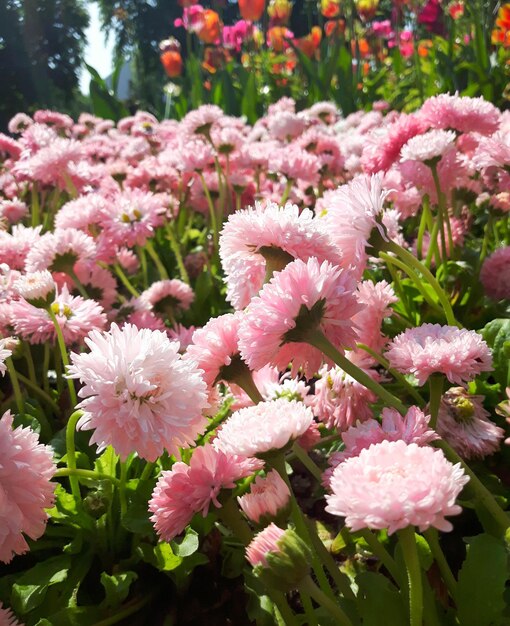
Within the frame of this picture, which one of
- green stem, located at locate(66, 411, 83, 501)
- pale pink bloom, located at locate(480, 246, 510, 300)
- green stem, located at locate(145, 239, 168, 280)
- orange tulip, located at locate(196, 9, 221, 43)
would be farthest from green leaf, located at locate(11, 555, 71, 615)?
orange tulip, located at locate(196, 9, 221, 43)

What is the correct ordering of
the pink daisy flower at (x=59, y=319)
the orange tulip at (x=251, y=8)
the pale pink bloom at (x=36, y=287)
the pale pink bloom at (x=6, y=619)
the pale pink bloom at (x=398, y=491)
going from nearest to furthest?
the pale pink bloom at (x=398, y=491) → the pale pink bloom at (x=6, y=619) → the pale pink bloom at (x=36, y=287) → the pink daisy flower at (x=59, y=319) → the orange tulip at (x=251, y=8)

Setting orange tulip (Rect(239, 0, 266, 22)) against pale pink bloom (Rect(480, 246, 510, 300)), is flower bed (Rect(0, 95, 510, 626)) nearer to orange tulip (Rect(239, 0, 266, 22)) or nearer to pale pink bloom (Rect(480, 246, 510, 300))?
pale pink bloom (Rect(480, 246, 510, 300))

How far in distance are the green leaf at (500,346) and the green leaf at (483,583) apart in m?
0.53

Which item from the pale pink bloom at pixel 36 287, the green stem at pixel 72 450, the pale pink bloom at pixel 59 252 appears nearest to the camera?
the green stem at pixel 72 450

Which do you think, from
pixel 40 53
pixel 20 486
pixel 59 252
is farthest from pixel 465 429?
pixel 40 53

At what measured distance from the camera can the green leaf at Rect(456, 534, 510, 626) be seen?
793 mm

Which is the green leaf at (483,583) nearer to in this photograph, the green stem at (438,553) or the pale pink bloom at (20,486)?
the green stem at (438,553)

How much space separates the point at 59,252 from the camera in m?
1.60

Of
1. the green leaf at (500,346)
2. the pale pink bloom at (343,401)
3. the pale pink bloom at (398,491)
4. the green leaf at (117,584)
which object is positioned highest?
the pale pink bloom at (398,491)

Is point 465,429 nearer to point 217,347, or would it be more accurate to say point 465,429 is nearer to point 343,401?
point 343,401

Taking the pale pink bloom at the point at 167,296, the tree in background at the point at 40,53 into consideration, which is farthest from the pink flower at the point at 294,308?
the tree in background at the point at 40,53

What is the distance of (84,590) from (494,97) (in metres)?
3.83

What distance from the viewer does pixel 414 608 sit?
0.68 meters

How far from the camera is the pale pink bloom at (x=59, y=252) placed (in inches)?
62.6
